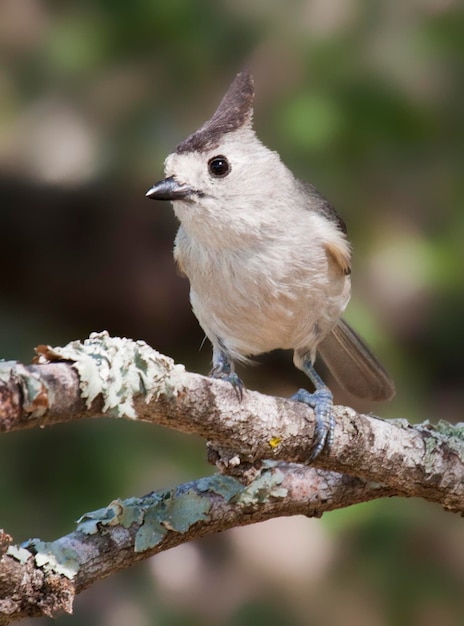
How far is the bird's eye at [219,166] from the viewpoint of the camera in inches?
109

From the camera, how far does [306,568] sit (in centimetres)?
361

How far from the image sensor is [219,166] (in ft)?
9.08

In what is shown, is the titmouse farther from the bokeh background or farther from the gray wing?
the bokeh background

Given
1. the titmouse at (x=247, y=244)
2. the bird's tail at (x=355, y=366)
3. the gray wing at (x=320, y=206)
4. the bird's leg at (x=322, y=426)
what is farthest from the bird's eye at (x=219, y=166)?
the bird's tail at (x=355, y=366)

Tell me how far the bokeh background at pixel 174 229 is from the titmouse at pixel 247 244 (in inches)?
27.8

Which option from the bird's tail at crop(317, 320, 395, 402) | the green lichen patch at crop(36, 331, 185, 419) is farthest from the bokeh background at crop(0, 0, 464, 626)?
the green lichen patch at crop(36, 331, 185, 419)

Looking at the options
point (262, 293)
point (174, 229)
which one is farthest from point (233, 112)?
point (174, 229)

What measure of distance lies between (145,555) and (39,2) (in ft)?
9.26

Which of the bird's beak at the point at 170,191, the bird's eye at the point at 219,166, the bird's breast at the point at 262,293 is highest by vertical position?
the bird's eye at the point at 219,166

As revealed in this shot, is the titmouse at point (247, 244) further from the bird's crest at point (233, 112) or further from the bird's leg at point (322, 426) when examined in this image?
the bird's leg at point (322, 426)

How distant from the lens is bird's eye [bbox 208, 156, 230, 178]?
2.76 meters

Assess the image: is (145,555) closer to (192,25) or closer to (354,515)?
(354,515)

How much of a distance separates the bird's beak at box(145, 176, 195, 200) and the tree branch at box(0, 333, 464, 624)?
71 centimetres

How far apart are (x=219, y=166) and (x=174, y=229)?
1.42 metres
